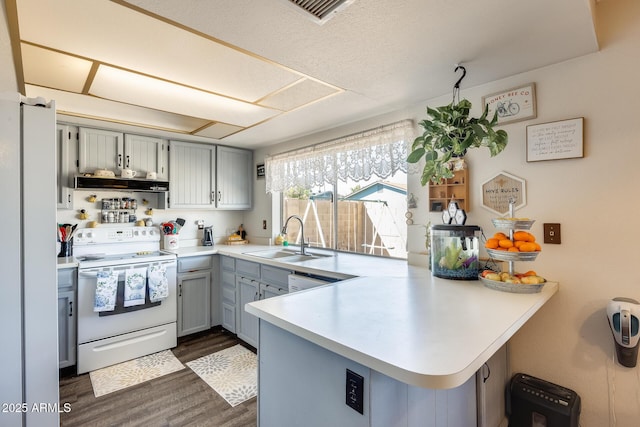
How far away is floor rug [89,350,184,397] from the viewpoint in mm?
2299

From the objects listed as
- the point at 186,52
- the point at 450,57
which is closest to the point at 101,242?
the point at 186,52

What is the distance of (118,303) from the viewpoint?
2.62 meters

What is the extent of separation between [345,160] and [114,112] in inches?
78.9

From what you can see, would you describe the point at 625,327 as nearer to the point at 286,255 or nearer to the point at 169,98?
the point at 286,255

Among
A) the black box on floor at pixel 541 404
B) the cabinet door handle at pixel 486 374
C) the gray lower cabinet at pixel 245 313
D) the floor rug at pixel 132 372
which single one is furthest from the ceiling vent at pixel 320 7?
the floor rug at pixel 132 372

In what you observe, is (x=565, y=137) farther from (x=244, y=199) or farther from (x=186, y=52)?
(x=244, y=199)

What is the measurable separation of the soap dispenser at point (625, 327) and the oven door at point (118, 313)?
320 centimetres

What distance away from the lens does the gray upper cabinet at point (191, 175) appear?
3.34m

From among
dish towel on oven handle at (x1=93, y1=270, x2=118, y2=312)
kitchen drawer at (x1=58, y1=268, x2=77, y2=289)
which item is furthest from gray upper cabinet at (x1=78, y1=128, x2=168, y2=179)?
dish towel on oven handle at (x1=93, y1=270, x2=118, y2=312)

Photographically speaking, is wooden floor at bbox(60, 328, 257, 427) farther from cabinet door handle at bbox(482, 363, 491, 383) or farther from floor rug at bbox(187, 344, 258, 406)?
cabinet door handle at bbox(482, 363, 491, 383)

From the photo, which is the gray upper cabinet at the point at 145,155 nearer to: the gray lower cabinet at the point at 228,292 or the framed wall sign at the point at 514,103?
the gray lower cabinet at the point at 228,292

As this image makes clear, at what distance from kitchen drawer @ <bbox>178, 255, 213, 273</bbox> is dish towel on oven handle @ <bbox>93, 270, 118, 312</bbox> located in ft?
2.00

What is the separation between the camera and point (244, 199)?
392cm

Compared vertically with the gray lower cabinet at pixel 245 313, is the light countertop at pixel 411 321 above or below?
above
